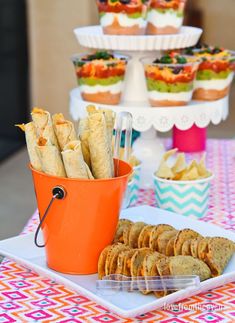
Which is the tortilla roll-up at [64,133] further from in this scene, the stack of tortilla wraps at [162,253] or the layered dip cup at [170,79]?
the layered dip cup at [170,79]

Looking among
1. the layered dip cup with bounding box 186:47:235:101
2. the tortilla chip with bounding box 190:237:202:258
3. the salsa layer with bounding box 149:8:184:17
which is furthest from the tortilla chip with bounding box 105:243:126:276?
the salsa layer with bounding box 149:8:184:17

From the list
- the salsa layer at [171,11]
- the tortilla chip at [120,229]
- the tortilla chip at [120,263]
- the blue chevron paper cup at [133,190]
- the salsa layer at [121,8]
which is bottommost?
the blue chevron paper cup at [133,190]

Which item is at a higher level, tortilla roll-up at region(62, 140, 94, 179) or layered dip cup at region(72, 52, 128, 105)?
tortilla roll-up at region(62, 140, 94, 179)

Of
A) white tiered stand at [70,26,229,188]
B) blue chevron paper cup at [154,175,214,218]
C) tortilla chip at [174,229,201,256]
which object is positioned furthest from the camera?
white tiered stand at [70,26,229,188]

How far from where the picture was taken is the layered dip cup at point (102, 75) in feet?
5.58

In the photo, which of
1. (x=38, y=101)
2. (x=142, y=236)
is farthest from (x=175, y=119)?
(x=38, y=101)

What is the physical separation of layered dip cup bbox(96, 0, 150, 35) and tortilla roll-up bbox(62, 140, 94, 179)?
2.57ft

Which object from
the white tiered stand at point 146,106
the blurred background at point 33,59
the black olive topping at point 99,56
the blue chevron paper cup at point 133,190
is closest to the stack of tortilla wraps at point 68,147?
the blue chevron paper cup at point 133,190

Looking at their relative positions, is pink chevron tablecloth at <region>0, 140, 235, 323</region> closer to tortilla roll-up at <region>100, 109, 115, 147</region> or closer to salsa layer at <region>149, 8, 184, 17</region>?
tortilla roll-up at <region>100, 109, 115, 147</region>

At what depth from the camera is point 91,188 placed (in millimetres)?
1059

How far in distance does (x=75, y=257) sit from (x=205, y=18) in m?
5.33

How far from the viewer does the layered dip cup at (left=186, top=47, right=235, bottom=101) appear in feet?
5.81

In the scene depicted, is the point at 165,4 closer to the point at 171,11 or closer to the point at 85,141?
the point at 171,11

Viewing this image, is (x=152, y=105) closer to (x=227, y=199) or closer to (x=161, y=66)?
(x=161, y=66)
